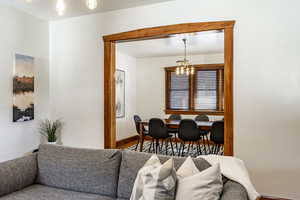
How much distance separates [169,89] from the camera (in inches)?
269

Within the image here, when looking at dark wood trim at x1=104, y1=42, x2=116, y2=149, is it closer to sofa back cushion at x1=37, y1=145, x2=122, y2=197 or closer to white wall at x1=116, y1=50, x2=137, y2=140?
sofa back cushion at x1=37, y1=145, x2=122, y2=197

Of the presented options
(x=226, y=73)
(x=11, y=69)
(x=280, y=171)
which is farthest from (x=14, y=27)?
(x=280, y=171)

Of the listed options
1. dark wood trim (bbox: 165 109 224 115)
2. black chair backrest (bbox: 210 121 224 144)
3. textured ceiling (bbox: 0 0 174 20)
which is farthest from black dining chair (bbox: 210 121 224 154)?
textured ceiling (bbox: 0 0 174 20)

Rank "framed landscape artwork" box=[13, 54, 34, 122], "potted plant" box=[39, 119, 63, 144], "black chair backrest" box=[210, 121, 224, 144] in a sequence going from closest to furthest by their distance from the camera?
"framed landscape artwork" box=[13, 54, 34, 122], "potted plant" box=[39, 119, 63, 144], "black chair backrest" box=[210, 121, 224, 144]

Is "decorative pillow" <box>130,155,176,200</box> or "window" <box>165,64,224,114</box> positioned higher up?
"window" <box>165,64,224,114</box>

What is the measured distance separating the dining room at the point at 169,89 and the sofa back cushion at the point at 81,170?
2880mm

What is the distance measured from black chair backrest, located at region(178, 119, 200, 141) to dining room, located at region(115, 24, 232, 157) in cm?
38

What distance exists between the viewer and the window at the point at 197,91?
627 cm

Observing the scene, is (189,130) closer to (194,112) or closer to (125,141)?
(194,112)

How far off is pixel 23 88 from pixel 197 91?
177 inches

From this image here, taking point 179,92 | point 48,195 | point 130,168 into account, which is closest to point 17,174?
point 48,195

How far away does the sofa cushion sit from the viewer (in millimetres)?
Result: 1793

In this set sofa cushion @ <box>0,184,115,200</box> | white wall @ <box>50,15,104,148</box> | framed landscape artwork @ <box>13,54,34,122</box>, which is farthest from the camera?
white wall @ <box>50,15,104,148</box>

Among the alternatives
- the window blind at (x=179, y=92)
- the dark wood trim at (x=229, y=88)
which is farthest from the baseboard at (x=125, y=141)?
the dark wood trim at (x=229, y=88)
